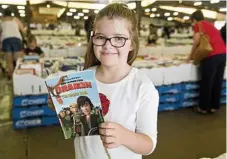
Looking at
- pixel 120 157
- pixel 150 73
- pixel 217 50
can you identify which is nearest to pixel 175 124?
pixel 150 73

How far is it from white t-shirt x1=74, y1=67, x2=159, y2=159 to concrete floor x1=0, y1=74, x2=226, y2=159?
1.58 metres

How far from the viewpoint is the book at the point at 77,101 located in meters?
0.80

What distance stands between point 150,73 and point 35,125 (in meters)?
1.59

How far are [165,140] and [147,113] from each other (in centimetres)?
202

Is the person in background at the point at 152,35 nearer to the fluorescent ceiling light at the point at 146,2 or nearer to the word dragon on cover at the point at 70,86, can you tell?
the fluorescent ceiling light at the point at 146,2

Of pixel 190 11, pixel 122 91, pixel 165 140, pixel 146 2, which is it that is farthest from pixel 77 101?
pixel 146 2

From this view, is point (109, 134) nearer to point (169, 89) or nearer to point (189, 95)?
point (169, 89)

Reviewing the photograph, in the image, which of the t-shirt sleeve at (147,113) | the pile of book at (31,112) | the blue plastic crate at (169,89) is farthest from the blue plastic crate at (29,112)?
the t-shirt sleeve at (147,113)

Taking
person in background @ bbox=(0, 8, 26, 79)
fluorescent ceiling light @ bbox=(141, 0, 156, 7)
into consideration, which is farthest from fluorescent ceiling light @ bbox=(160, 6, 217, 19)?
person in background @ bbox=(0, 8, 26, 79)

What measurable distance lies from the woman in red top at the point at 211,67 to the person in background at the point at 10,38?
10.4 ft

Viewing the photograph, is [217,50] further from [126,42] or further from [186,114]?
[126,42]

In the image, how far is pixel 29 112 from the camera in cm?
305

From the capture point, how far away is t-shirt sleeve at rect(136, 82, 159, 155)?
96 cm

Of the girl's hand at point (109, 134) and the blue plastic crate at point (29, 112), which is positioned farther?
the blue plastic crate at point (29, 112)
